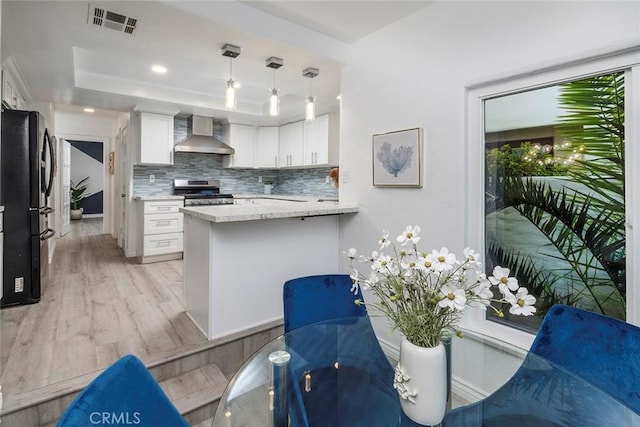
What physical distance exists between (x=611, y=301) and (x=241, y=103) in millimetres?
4845

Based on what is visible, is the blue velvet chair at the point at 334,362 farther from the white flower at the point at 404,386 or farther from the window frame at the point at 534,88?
the window frame at the point at 534,88

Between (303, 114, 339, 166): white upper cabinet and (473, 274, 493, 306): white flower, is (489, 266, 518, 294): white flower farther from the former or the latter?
(303, 114, 339, 166): white upper cabinet

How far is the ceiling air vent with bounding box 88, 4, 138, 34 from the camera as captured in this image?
7.02 ft

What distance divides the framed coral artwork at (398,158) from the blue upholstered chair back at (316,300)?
100cm

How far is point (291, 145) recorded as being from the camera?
220 inches

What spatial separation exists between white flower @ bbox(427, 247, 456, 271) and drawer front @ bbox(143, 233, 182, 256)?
14.7ft

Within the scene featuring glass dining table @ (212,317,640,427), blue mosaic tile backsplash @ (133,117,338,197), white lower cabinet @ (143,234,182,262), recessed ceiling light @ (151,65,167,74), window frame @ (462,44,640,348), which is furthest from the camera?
blue mosaic tile backsplash @ (133,117,338,197)

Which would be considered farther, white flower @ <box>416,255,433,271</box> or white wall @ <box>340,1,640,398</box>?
white wall @ <box>340,1,640,398</box>

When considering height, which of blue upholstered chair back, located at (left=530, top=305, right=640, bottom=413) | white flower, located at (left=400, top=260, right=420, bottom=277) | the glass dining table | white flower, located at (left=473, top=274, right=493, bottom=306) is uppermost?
white flower, located at (left=400, top=260, right=420, bottom=277)

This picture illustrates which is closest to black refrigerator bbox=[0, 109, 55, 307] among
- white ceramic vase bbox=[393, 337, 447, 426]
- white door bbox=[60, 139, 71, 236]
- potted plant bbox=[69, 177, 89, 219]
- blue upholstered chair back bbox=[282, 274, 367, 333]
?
blue upholstered chair back bbox=[282, 274, 367, 333]

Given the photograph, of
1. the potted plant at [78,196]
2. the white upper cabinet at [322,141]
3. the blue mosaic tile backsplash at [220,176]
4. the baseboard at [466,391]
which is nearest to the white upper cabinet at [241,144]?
the blue mosaic tile backsplash at [220,176]

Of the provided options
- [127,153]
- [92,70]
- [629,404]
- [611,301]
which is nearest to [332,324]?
[629,404]

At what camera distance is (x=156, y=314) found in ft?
8.97

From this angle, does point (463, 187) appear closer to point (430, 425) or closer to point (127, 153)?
point (430, 425)
